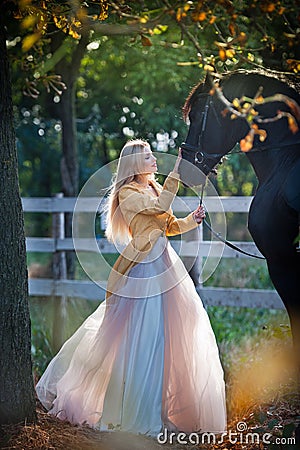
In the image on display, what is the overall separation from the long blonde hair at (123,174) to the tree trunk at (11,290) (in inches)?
24.1

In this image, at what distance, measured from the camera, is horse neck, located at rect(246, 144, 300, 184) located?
3.80 m

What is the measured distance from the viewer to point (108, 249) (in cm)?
712

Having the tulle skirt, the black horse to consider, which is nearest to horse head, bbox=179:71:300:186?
the black horse

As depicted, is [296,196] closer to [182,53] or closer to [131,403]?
[131,403]

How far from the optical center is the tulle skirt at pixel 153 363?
4.04 metres

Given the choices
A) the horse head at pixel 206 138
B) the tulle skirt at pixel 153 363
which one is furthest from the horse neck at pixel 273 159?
the tulle skirt at pixel 153 363

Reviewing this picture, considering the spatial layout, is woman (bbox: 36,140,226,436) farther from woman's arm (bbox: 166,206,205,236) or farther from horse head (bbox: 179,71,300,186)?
horse head (bbox: 179,71,300,186)

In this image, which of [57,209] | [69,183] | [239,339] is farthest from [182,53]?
[239,339]

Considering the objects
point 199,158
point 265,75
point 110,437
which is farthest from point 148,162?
point 110,437

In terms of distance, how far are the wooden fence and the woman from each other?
1.58 metres

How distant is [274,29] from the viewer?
17.2 ft

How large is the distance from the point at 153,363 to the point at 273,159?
1420 mm

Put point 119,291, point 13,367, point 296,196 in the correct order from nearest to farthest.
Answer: point 296,196
point 13,367
point 119,291

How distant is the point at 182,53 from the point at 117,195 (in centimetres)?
521
